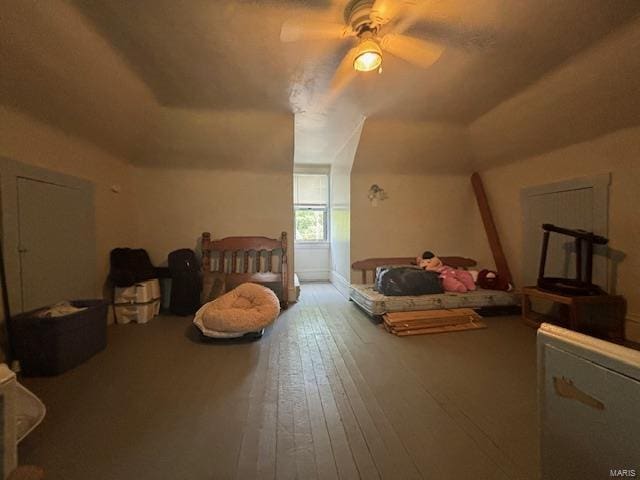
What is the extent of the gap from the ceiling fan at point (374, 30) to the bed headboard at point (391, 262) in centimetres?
272

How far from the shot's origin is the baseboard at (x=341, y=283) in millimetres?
4125

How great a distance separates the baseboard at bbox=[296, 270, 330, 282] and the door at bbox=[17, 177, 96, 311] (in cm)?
346

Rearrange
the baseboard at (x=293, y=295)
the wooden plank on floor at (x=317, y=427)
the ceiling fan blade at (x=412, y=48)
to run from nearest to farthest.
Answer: the wooden plank on floor at (x=317, y=427) → the ceiling fan blade at (x=412, y=48) → the baseboard at (x=293, y=295)

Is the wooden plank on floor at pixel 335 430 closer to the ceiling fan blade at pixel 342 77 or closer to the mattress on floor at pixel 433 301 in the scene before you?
the mattress on floor at pixel 433 301

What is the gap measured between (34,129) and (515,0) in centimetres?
366

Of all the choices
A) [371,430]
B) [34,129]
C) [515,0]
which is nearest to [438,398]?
[371,430]

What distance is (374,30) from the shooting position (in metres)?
1.64

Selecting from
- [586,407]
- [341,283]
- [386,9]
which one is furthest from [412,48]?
[341,283]

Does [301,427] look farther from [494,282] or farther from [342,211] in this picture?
[342,211]

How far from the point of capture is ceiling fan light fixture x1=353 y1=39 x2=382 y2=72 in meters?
1.61

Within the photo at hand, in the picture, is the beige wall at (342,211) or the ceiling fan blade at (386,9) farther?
the beige wall at (342,211)

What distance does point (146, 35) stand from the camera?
1.82 m

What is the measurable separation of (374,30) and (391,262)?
310 cm

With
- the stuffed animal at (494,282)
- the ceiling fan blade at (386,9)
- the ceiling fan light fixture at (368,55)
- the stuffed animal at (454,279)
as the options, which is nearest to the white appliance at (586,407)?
the ceiling fan light fixture at (368,55)
